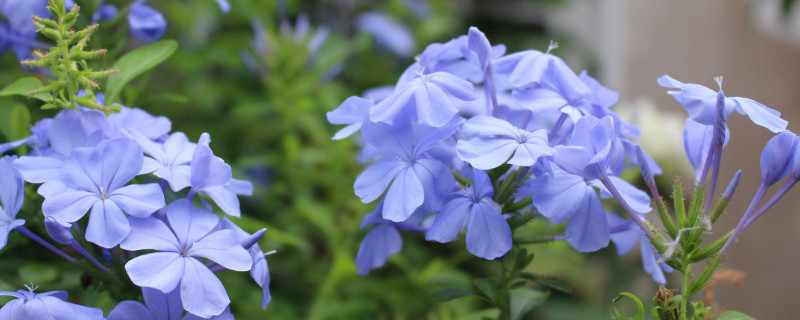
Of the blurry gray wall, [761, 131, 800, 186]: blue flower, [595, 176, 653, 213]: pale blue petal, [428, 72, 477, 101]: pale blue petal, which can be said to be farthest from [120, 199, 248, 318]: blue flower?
the blurry gray wall

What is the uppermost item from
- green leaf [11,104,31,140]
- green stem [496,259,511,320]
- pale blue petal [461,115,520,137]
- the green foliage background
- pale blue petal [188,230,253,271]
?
pale blue petal [461,115,520,137]

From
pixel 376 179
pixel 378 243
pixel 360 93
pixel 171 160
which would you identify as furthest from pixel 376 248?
pixel 360 93

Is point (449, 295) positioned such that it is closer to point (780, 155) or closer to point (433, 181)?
point (433, 181)

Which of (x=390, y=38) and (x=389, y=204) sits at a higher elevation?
(x=389, y=204)

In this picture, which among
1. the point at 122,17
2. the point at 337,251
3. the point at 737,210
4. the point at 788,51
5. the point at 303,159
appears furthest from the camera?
the point at 788,51

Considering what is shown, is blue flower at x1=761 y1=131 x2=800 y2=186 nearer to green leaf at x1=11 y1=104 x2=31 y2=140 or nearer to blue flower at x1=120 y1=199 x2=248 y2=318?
blue flower at x1=120 y1=199 x2=248 y2=318

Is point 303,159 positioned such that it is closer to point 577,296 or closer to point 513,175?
point 513,175

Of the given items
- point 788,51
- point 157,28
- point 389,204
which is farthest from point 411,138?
point 788,51
